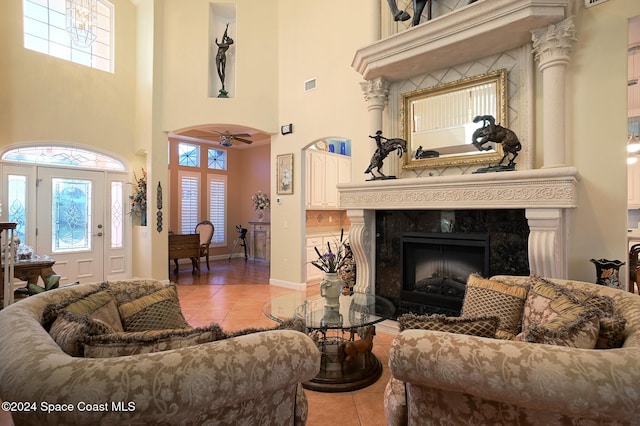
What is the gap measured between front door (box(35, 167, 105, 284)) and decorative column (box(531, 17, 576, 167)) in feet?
23.3

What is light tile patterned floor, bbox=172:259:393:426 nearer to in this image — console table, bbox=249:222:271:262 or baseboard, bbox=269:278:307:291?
baseboard, bbox=269:278:307:291

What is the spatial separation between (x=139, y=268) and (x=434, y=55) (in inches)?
247

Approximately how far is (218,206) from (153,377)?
30.3 feet

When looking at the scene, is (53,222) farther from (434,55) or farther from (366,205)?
(434,55)

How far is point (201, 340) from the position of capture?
3.88 feet

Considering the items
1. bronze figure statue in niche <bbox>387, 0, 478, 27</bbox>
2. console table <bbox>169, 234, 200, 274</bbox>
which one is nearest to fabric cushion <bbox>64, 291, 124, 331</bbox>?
bronze figure statue in niche <bbox>387, 0, 478, 27</bbox>

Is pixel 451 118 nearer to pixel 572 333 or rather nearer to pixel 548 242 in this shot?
pixel 548 242

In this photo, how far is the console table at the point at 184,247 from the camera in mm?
7074

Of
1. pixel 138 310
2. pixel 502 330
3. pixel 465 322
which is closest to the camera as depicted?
pixel 465 322

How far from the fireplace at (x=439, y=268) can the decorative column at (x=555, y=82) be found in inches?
40.4

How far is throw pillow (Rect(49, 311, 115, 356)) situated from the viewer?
1176 millimetres

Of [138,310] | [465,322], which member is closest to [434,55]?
[465,322]

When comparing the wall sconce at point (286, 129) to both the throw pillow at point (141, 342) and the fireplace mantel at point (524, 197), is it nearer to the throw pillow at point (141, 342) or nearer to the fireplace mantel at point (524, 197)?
the fireplace mantel at point (524, 197)

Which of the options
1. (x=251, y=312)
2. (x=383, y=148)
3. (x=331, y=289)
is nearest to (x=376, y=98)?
(x=383, y=148)
